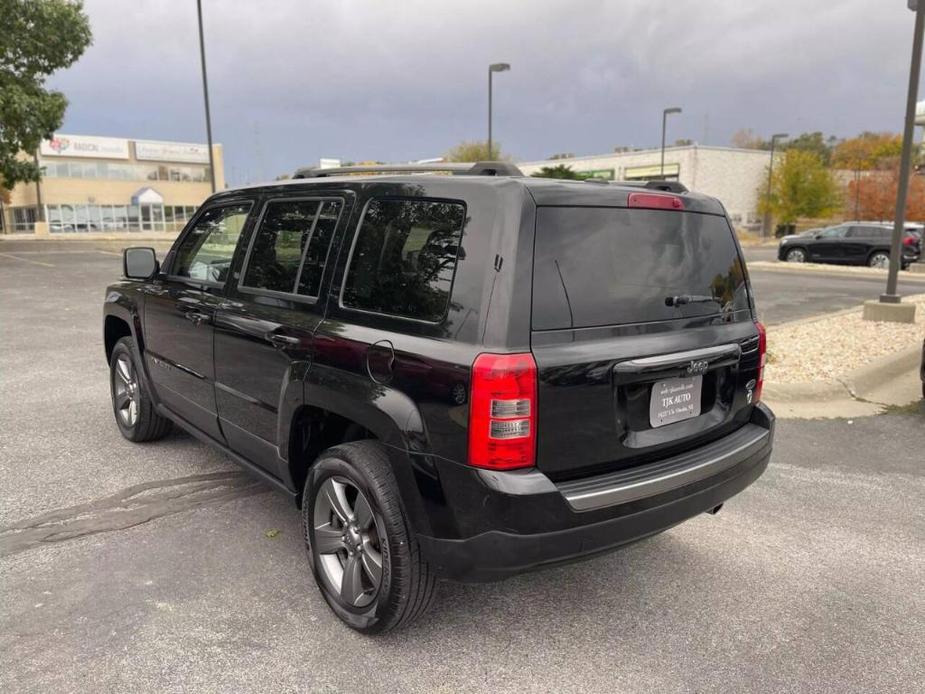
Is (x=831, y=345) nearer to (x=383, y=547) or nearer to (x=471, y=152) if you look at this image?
(x=383, y=547)

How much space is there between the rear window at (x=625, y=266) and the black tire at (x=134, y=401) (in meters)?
3.32

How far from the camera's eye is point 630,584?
3.27 meters

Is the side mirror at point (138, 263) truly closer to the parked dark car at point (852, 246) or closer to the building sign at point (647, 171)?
the parked dark car at point (852, 246)

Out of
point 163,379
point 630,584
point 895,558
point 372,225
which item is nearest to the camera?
point 372,225

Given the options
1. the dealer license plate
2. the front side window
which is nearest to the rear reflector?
the dealer license plate

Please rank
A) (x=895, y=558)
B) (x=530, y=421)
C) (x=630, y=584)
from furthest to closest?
(x=895, y=558) → (x=630, y=584) → (x=530, y=421)

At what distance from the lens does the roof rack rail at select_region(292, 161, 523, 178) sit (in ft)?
9.17

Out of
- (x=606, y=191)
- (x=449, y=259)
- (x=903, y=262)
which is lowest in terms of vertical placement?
(x=903, y=262)

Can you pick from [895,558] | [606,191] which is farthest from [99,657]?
[895,558]

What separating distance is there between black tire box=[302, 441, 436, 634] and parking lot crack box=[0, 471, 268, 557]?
1529 millimetres

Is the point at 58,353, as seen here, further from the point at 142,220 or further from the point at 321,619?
the point at 142,220

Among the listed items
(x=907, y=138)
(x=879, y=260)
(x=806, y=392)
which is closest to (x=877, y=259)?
(x=879, y=260)

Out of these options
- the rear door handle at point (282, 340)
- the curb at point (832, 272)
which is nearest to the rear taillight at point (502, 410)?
the rear door handle at point (282, 340)

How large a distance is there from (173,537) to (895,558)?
371cm
